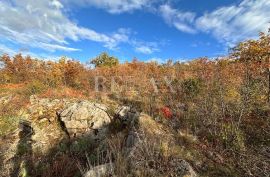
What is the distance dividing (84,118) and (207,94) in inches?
215

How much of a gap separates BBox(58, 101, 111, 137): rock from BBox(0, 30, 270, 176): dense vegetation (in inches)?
76.6

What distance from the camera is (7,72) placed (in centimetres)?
1914

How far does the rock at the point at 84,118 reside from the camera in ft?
32.5

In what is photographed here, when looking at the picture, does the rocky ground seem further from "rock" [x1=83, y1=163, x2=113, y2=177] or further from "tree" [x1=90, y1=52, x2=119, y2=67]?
"tree" [x1=90, y1=52, x2=119, y2=67]

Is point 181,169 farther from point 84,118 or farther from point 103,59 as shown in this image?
point 103,59

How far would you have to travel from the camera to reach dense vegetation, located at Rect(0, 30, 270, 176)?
21.9 feet

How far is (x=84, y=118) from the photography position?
10.3 metres

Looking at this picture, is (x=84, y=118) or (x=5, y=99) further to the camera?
(x=5, y=99)

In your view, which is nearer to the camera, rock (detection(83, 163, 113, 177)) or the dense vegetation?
rock (detection(83, 163, 113, 177))

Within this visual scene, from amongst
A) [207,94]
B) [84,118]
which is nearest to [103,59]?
[84,118]

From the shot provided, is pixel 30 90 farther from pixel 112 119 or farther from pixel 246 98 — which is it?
pixel 246 98

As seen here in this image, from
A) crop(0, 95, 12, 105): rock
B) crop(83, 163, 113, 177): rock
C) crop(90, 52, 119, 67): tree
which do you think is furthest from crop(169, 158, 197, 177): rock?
crop(90, 52, 119, 67): tree

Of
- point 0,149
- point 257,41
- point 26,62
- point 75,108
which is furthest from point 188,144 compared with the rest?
point 26,62

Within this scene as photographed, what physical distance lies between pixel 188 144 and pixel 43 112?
773 centimetres
